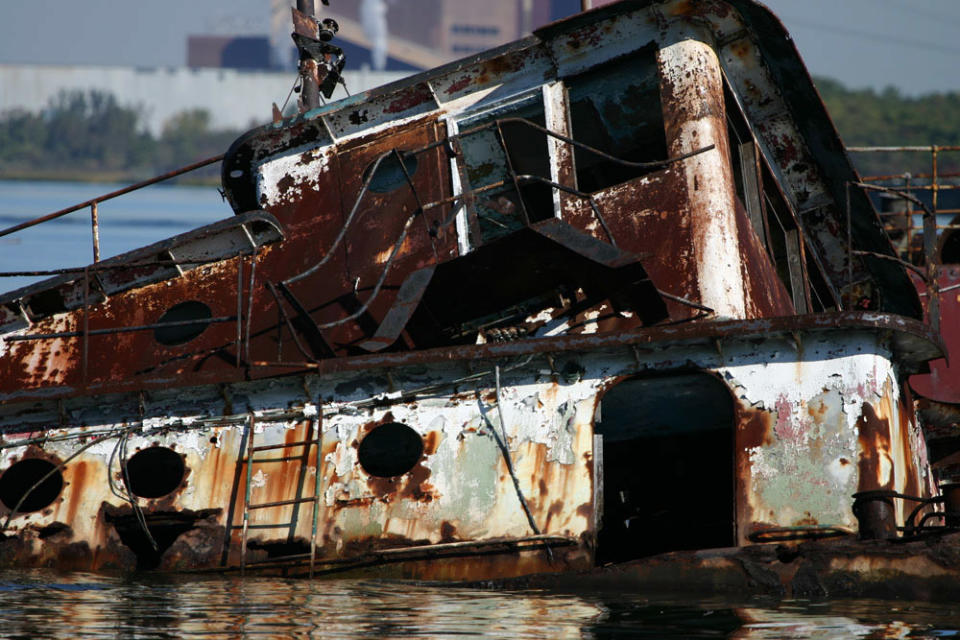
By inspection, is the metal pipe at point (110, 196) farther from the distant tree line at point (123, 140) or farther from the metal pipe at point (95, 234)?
the distant tree line at point (123, 140)

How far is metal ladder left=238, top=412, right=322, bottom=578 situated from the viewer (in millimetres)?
10344

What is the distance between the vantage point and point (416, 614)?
8.46m

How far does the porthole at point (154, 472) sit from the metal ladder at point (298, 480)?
814 mm

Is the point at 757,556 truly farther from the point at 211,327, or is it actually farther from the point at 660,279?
the point at 211,327

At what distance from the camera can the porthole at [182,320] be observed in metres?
11.8

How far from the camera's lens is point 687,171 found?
10703 millimetres

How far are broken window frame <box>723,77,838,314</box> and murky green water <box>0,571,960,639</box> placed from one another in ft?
13.8

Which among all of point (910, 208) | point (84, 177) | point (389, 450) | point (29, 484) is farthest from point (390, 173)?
point (84, 177)

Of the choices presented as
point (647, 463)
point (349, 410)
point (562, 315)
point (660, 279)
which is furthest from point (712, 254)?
point (647, 463)

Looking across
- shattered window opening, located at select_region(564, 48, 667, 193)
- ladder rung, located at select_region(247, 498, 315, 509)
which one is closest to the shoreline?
shattered window opening, located at select_region(564, 48, 667, 193)

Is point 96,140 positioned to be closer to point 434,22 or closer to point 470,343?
point 434,22

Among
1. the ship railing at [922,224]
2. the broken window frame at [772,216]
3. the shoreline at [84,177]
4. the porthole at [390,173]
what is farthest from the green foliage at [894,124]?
the porthole at [390,173]

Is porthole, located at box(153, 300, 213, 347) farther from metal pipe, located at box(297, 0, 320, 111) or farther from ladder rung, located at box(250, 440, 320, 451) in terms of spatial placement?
metal pipe, located at box(297, 0, 320, 111)

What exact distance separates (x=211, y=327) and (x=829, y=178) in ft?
22.5
